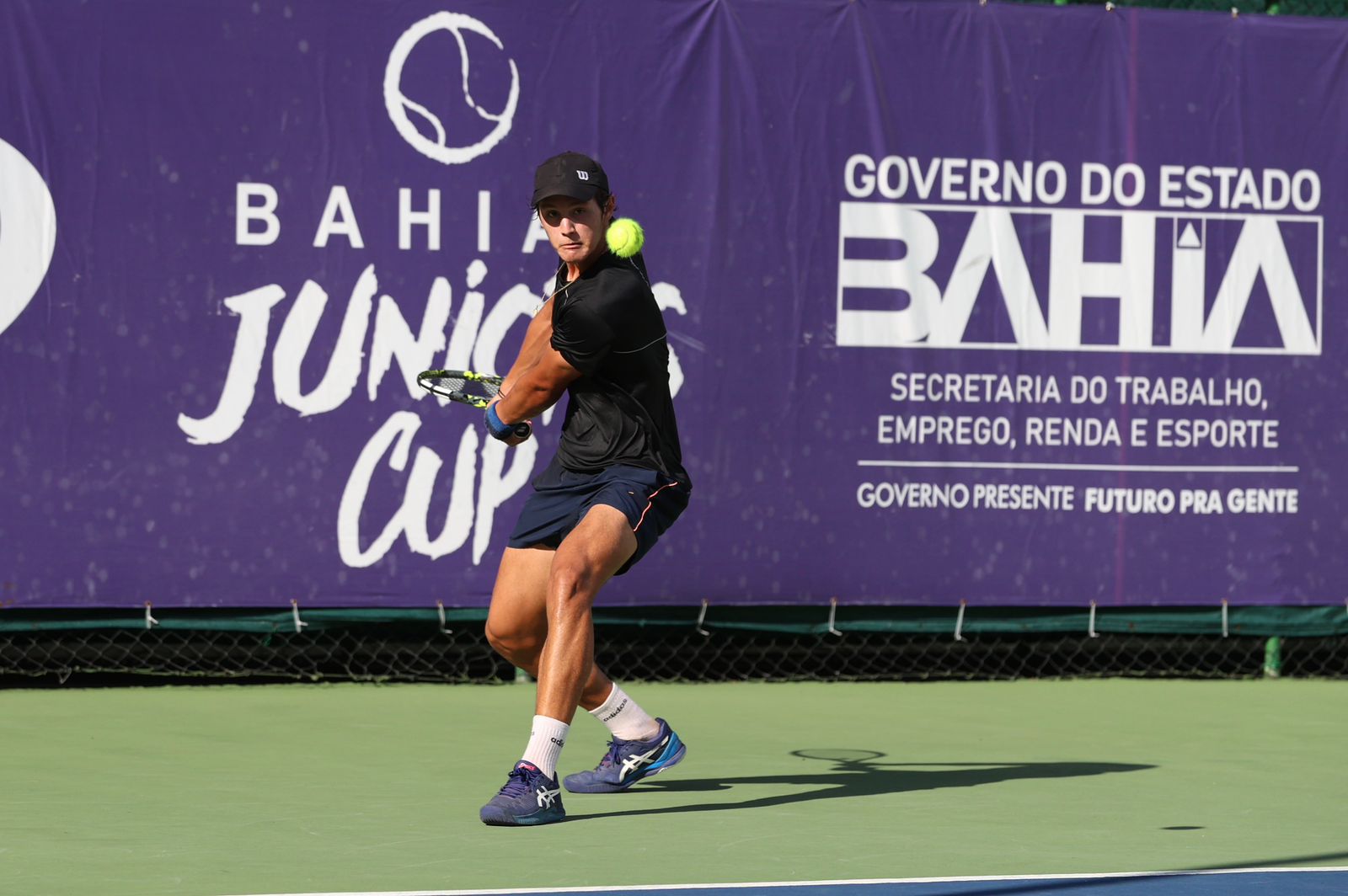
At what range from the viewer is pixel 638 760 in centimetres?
564

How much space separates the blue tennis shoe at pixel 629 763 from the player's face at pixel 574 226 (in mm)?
1288

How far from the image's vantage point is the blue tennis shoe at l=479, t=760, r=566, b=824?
16.6 ft

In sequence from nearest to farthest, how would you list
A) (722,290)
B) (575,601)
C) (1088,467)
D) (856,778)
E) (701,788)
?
(575,601), (701,788), (856,778), (722,290), (1088,467)

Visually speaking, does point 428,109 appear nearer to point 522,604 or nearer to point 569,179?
point 569,179

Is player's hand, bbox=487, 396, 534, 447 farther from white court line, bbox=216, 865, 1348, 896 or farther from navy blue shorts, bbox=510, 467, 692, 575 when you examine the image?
white court line, bbox=216, 865, 1348, 896

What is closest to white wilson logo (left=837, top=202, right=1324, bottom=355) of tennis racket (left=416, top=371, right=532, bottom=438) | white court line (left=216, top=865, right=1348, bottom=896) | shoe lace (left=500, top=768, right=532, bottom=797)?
tennis racket (left=416, top=371, right=532, bottom=438)

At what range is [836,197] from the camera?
783cm

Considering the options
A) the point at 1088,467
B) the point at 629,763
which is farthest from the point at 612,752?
the point at 1088,467

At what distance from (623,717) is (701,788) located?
36cm

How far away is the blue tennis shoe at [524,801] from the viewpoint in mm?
5055

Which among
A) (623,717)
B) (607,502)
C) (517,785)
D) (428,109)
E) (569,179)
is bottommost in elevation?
(517,785)

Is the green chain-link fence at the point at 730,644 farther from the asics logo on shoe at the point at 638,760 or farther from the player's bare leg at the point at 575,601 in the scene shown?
the player's bare leg at the point at 575,601

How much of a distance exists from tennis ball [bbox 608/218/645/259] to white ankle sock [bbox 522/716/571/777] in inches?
47.2

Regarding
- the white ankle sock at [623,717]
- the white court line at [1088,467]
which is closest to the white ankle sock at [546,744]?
the white ankle sock at [623,717]
